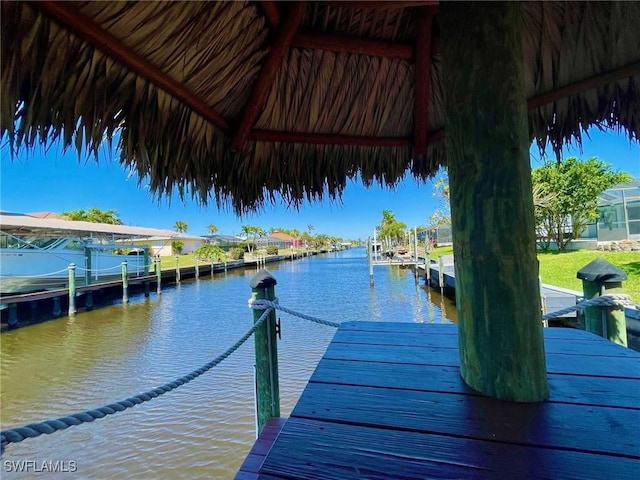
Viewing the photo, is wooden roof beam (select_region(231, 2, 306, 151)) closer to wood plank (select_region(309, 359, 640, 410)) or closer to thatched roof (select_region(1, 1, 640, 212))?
thatched roof (select_region(1, 1, 640, 212))

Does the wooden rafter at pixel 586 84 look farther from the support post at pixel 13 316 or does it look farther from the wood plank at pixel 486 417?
the support post at pixel 13 316

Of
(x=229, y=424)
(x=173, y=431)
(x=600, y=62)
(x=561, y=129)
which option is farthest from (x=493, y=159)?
(x=173, y=431)

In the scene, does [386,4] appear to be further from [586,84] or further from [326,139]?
[586,84]

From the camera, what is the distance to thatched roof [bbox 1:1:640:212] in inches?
43.6

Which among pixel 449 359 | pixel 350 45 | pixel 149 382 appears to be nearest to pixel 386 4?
pixel 350 45

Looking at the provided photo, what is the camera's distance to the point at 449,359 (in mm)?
1409

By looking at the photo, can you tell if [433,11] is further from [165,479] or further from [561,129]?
[165,479]

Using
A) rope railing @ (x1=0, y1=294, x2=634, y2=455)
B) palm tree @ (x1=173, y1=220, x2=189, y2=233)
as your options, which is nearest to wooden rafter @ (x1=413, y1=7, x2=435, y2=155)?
rope railing @ (x1=0, y1=294, x2=634, y2=455)

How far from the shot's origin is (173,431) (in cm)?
338

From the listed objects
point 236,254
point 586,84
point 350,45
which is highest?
point 350,45

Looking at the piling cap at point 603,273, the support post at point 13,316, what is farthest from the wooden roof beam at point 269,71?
the support post at point 13,316

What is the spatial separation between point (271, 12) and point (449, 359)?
179 cm

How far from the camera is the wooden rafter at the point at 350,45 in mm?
1663

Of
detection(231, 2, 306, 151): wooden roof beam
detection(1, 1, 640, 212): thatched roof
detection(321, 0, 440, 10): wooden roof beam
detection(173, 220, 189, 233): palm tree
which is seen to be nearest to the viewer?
detection(1, 1, 640, 212): thatched roof
